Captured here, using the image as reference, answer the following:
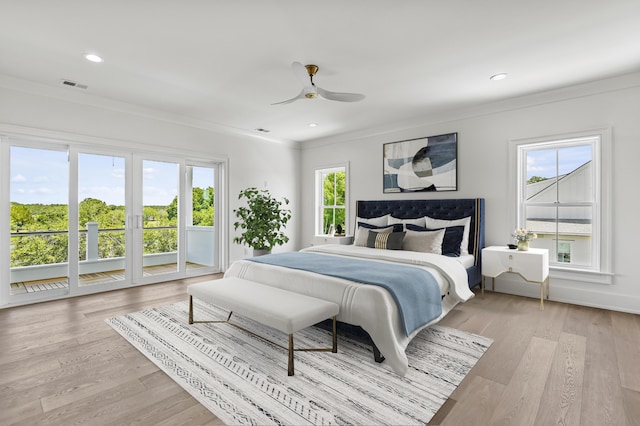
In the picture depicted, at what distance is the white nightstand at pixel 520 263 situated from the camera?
361cm

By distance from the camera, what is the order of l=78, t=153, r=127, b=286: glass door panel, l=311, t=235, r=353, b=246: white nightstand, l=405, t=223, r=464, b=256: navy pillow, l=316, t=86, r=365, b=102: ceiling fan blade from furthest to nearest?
l=311, t=235, r=353, b=246: white nightstand, l=78, t=153, r=127, b=286: glass door panel, l=405, t=223, r=464, b=256: navy pillow, l=316, t=86, r=365, b=102: ceiling fan blade

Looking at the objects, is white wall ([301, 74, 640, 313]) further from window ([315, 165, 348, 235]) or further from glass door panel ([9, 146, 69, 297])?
glass door panel ([9, 146, 69, 297])

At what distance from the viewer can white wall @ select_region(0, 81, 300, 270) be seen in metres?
3.71

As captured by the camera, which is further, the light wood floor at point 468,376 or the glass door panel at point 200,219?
the glass door panel at point 200,219

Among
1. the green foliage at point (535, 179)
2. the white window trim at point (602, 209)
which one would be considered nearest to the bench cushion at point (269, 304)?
the white window trim at point (602, 209)

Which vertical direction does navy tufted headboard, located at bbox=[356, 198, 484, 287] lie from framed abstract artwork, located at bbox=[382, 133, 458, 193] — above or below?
below

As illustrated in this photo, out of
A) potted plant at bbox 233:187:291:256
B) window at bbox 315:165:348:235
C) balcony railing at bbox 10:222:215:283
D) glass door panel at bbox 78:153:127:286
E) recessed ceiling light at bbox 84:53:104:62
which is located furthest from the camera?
window at bbox 315:165:348:235

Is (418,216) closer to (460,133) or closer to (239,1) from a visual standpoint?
(460,133)

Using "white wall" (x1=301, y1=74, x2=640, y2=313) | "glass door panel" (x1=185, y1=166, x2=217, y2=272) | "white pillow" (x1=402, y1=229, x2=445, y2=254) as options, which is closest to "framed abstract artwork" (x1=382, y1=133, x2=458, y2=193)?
"white wall" (x1=301, y1=74, x2=640, y2=313)

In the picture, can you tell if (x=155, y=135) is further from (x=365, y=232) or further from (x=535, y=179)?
(x=535, y=179)

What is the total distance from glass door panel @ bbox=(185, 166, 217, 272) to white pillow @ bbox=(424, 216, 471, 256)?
358cm

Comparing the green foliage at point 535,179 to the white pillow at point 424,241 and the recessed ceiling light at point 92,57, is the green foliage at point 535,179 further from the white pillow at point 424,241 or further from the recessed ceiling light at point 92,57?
the recessed ceiling light at point 92,57

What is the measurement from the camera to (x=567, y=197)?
3.97 m

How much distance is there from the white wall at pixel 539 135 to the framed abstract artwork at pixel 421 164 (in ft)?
0.31
